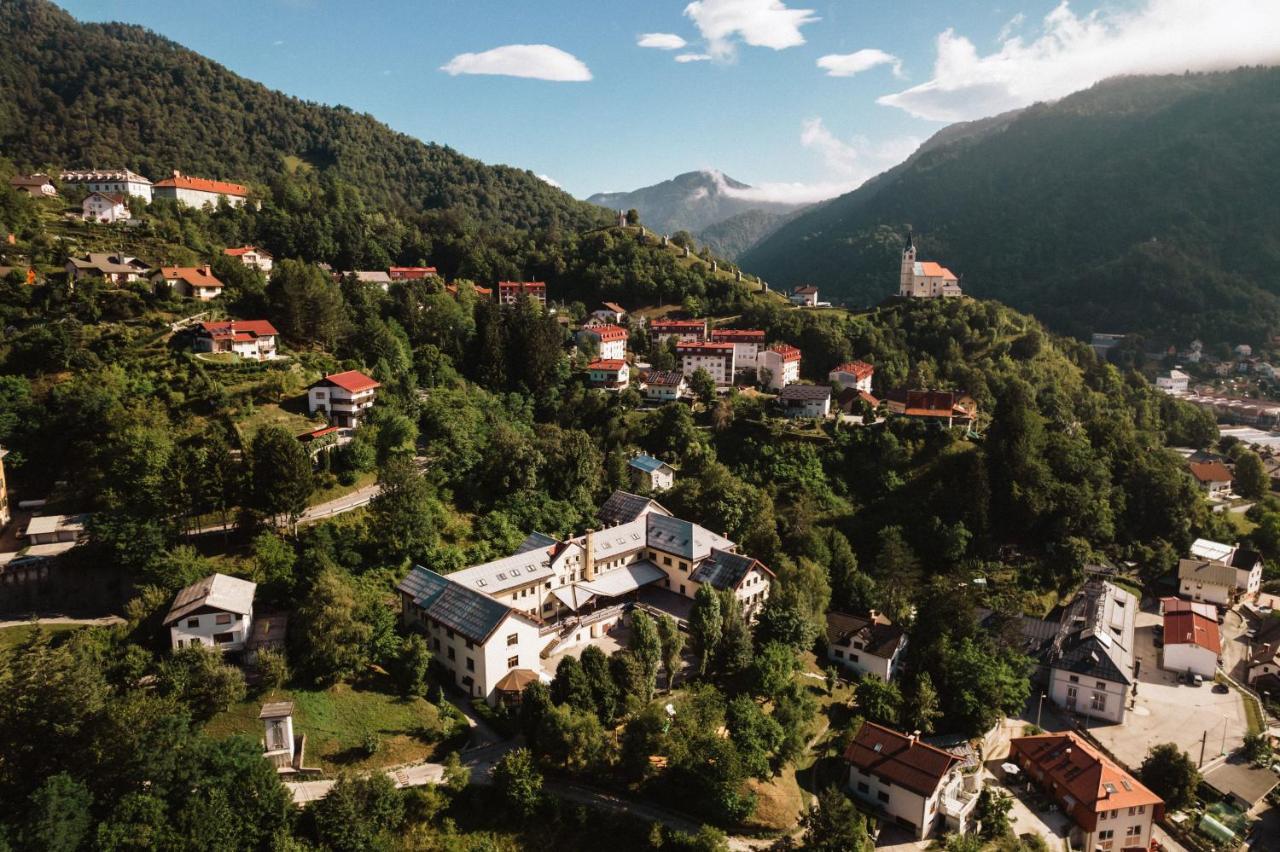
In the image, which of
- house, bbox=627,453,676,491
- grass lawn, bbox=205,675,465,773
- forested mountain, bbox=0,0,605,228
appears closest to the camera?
grass lawn, bbox=205,675,465,773

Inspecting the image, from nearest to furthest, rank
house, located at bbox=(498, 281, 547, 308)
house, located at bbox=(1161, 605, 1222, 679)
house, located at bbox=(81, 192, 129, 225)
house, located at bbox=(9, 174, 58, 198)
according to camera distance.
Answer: house, located at bbox=(1161, 605, 1222, 679) → house, located at bbox=(81, 192, 129, 225) → house, located at bbox=(9, 174, 58, 198) → house, located at bbox=(498, 281, 547, 308)

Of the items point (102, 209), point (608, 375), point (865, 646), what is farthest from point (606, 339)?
point (102, 209)

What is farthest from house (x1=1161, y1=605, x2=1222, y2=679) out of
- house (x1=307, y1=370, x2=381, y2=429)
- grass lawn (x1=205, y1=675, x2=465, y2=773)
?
house (x1=307, y1=370, x2=381, y2=429)

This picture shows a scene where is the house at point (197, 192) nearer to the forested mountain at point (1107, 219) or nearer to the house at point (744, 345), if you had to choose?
the house at point (744, 345)

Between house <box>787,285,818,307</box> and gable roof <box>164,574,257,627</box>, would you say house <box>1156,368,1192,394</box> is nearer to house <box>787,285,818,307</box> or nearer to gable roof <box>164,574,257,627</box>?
house <box>787,285,818,307</box>

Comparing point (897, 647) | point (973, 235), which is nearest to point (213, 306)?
point (897, 647)

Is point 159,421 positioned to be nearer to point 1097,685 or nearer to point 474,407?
point 474,407

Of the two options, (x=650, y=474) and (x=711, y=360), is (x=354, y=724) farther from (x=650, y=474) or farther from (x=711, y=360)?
(x=711, y=360)
